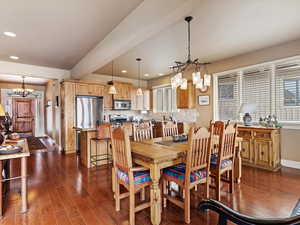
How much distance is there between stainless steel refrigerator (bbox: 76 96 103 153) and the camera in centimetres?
522

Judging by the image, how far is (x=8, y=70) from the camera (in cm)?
473

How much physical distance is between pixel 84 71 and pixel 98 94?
119 centimetres

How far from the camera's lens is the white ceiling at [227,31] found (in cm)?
232

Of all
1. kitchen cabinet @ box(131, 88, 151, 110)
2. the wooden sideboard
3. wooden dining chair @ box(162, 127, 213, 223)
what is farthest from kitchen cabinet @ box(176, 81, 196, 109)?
wooden dining chair @ box(162, 127, 213, 223)

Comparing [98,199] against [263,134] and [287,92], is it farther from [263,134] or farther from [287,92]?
[287,92]

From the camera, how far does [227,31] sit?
300 cm

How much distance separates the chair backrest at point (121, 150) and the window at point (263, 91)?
3756 mm

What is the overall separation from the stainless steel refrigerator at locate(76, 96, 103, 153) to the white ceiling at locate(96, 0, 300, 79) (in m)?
1.74

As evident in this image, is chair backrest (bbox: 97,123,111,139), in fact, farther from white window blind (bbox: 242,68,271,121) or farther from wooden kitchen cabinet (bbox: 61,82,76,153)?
white window blind (bbox: 242,68,271,121)

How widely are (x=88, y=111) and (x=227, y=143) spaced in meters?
4.40

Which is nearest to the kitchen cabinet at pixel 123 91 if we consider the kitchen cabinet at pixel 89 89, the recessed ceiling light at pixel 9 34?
the kitchen cabinet at pixel 89 89

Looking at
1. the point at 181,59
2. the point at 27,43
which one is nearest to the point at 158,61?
the point at 181,59

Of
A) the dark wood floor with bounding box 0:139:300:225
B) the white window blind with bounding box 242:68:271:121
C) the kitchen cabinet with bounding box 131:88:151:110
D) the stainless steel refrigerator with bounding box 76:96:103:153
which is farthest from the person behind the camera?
the kitchen cabinet with bounding box 131:88:151:110

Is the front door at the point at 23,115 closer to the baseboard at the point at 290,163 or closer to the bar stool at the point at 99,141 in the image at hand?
the bar stool at the point at 99,141
